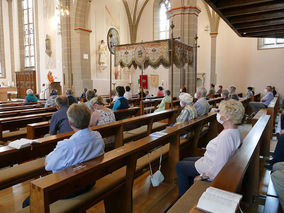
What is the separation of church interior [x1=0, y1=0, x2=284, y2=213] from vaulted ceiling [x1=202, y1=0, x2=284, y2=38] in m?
0.02

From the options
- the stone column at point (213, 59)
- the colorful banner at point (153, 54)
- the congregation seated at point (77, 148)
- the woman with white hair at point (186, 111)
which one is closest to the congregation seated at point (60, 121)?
the congregation seated at point (77, 148)

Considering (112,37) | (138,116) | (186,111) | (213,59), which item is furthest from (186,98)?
(213,59)

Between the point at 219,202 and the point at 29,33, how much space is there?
16.2 meters

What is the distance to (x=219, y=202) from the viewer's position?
3.74 ft

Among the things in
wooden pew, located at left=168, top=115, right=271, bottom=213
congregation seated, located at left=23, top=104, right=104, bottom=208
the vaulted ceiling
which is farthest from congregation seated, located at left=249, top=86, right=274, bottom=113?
congregation seated, located at left=23, top=104, right=104, bottom=208

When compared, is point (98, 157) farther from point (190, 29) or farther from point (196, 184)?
point (190, 29)

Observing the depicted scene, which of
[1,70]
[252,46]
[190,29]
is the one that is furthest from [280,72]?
[1,70]

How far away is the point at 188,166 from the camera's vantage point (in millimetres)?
2307

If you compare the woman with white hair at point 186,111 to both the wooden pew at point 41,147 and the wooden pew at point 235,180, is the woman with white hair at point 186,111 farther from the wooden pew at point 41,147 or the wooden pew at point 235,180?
the wooden pew at point 235,180

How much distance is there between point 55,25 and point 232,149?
12997mm

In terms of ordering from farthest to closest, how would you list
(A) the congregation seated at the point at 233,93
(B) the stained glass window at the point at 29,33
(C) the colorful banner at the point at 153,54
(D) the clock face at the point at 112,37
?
(B) the stained glass window at the point at 29,33, (D) the clock face at the point at 112,37, (C) the colorful banner at the point at 153,54, (A) the congregation seated at the point at 233,93

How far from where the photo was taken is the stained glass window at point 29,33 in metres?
14.2

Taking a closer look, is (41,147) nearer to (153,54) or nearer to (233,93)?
(153,54)

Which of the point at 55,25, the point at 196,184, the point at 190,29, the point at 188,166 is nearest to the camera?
the point at 196,184
